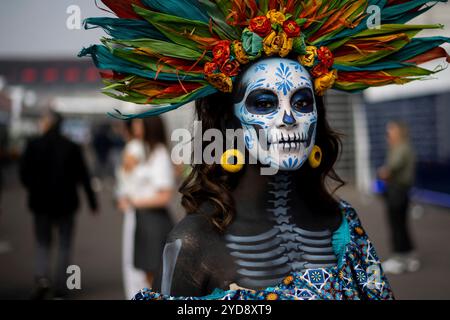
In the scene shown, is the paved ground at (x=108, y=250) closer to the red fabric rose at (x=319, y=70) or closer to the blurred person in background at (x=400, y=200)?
the blurred person in background at (x=400, y=200)

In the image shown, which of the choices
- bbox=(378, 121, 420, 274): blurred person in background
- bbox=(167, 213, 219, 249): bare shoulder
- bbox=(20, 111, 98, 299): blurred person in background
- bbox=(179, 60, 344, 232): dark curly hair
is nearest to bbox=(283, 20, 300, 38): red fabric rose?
bbox=(179, 60, 344, 232): dark curly hair

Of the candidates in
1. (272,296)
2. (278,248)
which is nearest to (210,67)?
(278,248)

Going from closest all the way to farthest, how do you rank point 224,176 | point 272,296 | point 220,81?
1. point 272,296
2. point 220,81
3. point 224,176

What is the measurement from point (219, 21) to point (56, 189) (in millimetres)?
3812

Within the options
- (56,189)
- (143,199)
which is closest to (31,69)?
(56,189)

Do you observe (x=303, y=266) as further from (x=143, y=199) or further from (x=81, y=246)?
(x=81, y=246)

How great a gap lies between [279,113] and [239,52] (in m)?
0.25

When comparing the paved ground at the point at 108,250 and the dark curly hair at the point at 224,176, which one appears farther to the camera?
the paved ground at the point at 108,250

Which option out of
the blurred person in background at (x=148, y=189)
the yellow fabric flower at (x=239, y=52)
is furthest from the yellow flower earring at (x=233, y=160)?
the blurred person in background at (x=148, y=189)

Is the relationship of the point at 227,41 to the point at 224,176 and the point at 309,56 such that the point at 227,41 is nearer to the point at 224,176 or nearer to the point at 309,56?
the point at 309,56

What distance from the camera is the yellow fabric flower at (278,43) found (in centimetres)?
192

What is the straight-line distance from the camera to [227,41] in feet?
6.42

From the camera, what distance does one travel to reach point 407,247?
685 centimetres
